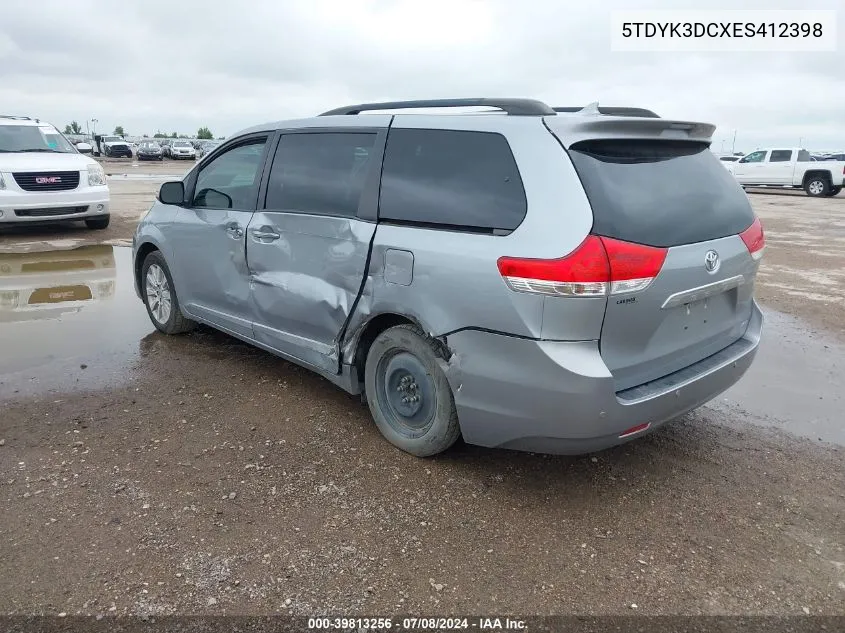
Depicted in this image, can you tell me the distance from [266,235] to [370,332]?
40.6 inches

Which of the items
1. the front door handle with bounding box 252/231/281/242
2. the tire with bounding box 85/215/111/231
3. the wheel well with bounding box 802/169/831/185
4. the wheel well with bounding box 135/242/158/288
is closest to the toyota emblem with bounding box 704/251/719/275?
the front door handle with bounding box 252/231/281/242

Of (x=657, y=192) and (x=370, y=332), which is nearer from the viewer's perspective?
(x=657, y=192)

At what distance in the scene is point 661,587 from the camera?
2.59 metres

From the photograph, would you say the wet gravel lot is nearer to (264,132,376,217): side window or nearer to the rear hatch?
the rear hatch

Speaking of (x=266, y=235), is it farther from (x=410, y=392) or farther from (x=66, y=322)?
(x=66, y=322)

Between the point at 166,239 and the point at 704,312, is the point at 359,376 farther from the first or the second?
the point at 166,239

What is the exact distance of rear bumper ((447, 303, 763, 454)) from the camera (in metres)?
2.76

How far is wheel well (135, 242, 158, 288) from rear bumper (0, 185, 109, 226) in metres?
5.69

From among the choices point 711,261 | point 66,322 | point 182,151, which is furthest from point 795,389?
point 182,151

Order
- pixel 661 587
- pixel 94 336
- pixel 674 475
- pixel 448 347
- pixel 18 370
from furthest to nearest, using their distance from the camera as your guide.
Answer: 1. pixel 94 336
2. pixel 18 370
3. pixel 674 475
4. pixel 448 347
5. pixel 661 587

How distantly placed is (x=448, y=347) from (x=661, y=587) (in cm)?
132

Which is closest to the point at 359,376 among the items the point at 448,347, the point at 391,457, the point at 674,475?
the point at 391,457

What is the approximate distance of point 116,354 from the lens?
5.05 metres

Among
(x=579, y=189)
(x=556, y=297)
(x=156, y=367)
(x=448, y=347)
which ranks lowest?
(x=156, y=367)
